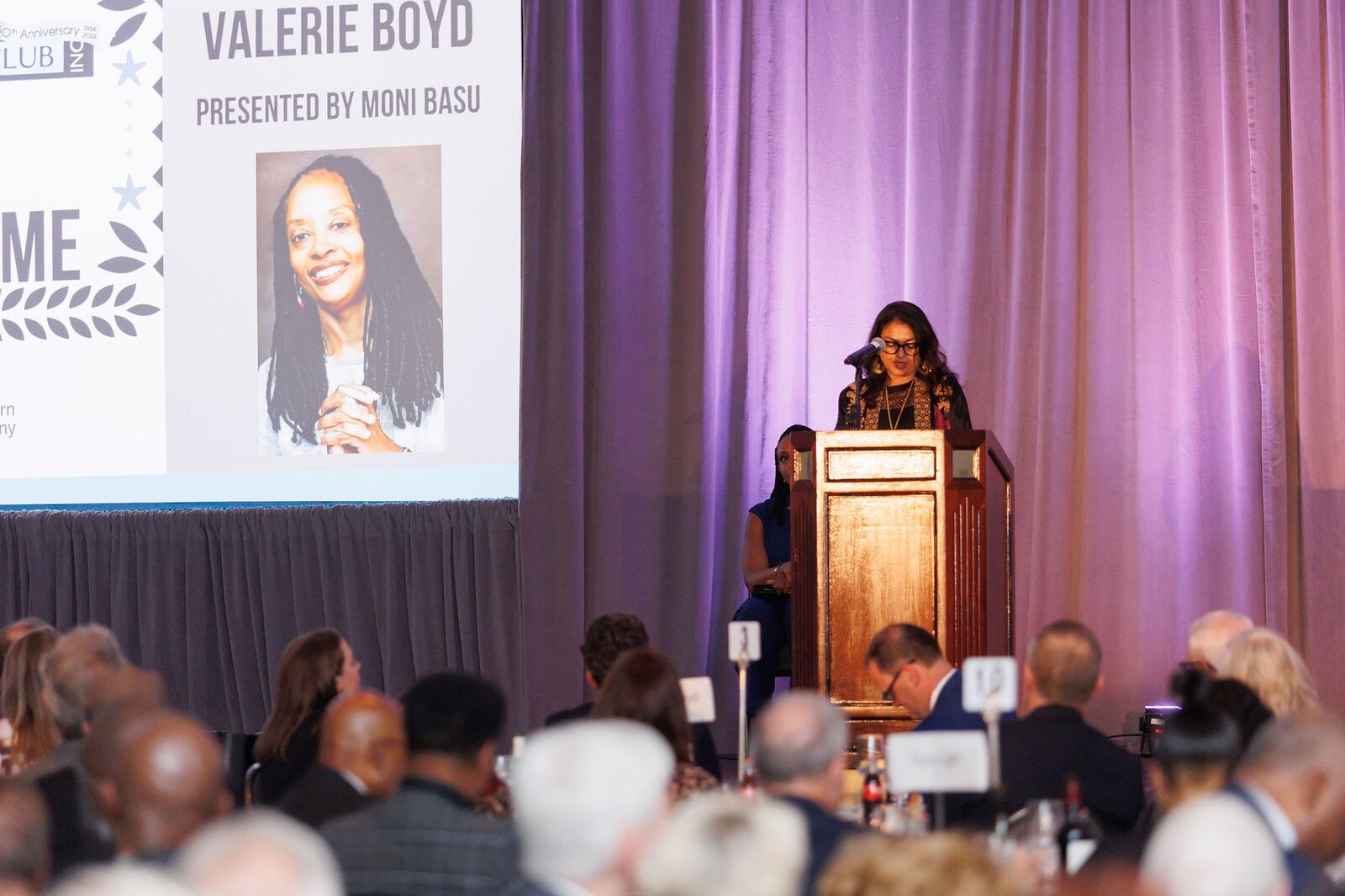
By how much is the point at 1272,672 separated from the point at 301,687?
8.13 feet

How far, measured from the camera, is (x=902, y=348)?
565 centimetres

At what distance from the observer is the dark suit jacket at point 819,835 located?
2666 mm

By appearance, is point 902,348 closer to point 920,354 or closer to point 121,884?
point 920,354

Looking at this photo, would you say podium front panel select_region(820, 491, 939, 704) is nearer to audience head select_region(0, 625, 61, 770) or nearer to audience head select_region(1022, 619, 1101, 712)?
audience head select_region(1022, 619, 1101, 712)

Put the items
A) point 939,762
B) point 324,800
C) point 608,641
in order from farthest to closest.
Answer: point 608,641, point 324,800, point 939,762

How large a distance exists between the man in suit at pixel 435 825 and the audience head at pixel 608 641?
174 cm

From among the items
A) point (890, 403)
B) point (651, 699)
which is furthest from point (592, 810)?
point (890, 403)

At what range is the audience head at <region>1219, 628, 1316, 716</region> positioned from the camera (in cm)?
392

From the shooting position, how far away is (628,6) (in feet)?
25.0

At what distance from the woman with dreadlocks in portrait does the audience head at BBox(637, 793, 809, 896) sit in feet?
19.2

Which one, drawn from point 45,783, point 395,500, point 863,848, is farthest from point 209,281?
point 863,848

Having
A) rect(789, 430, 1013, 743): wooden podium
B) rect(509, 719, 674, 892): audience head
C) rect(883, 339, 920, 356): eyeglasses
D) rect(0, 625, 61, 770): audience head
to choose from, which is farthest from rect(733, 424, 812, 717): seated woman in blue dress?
rect(509, 719, 674, 892): audience head

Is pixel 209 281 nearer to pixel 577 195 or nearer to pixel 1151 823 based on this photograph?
pixel 577 195

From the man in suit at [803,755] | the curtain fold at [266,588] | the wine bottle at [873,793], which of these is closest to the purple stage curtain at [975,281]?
the curtain fold at [266,588]
